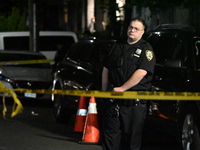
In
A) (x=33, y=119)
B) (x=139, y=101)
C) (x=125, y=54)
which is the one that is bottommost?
(x=33, y=119)

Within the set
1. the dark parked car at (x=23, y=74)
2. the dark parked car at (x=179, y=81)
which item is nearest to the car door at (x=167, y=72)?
the dark parked car at (x=179, y=81)

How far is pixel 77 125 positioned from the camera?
11703mm

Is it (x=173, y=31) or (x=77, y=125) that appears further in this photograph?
(x=77, y=125)

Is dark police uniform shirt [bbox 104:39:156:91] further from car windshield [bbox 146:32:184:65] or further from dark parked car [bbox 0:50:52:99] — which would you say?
→ dark parked car [bbox 0:50:52:99]

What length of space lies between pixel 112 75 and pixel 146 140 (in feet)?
11.7

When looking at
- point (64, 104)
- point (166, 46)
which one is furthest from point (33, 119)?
point (166, 46)

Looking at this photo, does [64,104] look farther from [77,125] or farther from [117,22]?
[117,22]

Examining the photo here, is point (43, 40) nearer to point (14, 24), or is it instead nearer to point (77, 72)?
point (14, 24)

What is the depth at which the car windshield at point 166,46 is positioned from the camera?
10.5 metres

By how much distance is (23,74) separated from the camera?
17.8m

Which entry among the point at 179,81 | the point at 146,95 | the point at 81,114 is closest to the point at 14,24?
the point at 81,114

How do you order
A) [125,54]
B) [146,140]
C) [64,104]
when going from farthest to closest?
[64,104] → [146,140] → [125,54]

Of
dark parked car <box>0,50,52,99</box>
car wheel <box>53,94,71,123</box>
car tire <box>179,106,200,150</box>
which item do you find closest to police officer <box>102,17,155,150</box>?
car tire <box>179,106,200,150</box>

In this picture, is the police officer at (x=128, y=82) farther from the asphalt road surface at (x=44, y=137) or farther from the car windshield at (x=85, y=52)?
the car windshield at (x=85, y=52)
